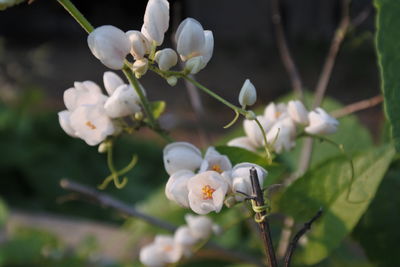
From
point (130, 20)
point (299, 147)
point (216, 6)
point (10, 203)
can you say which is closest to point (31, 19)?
point (130, 20)

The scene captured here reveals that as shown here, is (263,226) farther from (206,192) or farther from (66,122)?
(66,122)

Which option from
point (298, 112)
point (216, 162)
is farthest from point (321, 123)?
point (216, 162)

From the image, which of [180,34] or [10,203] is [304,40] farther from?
[180,34]

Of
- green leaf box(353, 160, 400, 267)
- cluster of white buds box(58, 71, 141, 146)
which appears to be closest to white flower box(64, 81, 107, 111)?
cluster of white buds box(58, 71, 141, 146)

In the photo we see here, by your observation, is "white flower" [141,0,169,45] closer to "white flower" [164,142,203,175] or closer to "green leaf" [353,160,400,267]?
"white flower" [164,142,203,175]

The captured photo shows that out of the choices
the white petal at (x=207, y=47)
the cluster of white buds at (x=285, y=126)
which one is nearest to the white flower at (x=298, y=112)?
the cluster of white buds at (x=285, y=126)
